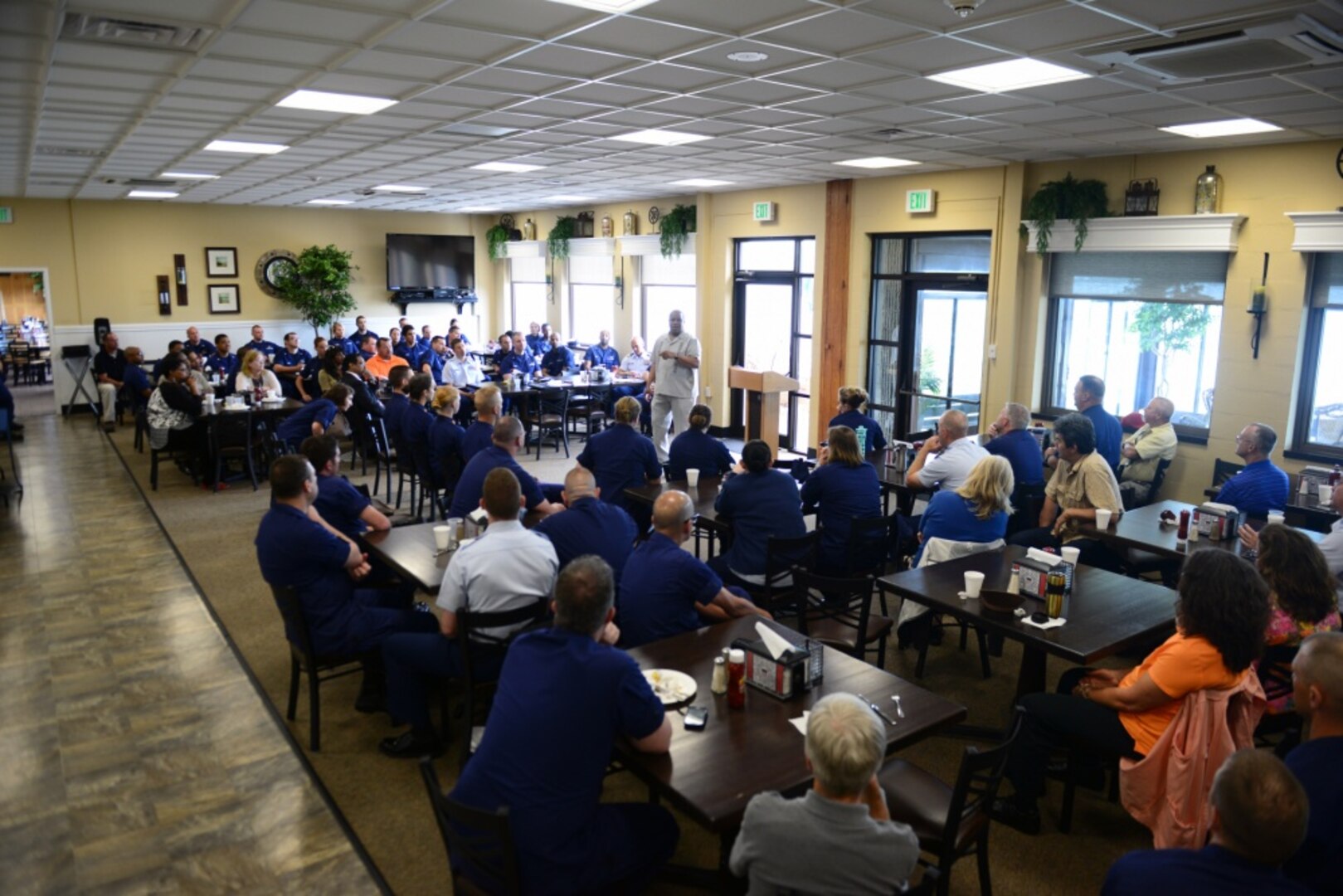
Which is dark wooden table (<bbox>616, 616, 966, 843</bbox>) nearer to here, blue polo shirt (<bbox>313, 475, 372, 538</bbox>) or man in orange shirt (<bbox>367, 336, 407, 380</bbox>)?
blue polo shirt (<bbox>313, 475, 372, 538</bbox>)

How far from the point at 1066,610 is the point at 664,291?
1004cm

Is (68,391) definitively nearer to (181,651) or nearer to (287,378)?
(287,378)

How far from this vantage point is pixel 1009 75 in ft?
15.7

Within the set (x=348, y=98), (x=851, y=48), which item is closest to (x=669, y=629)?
(x=851, y=48)

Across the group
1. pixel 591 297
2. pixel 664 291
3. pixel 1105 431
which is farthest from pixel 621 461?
pixel 591 297

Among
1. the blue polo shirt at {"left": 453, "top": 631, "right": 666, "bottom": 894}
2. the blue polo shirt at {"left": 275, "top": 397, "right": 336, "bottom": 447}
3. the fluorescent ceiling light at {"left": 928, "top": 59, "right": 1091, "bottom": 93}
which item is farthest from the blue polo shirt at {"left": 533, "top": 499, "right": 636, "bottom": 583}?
the blue polo shirt at {"left": 275, "top": 397, "right": 336, "bottom": 447}

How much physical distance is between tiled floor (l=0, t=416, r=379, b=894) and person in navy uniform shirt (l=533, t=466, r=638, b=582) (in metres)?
1.46

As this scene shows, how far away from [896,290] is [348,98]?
6158mm

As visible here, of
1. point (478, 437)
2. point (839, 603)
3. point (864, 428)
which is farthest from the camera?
point (864, 428)

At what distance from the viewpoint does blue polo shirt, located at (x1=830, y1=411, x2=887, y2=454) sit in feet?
22.0

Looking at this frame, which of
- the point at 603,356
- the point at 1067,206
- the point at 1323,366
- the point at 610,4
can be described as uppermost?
the point at 610,4

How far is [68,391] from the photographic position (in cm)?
1373

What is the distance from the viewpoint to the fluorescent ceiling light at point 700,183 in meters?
10.2

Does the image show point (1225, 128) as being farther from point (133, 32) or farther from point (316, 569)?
point (133, 32)
